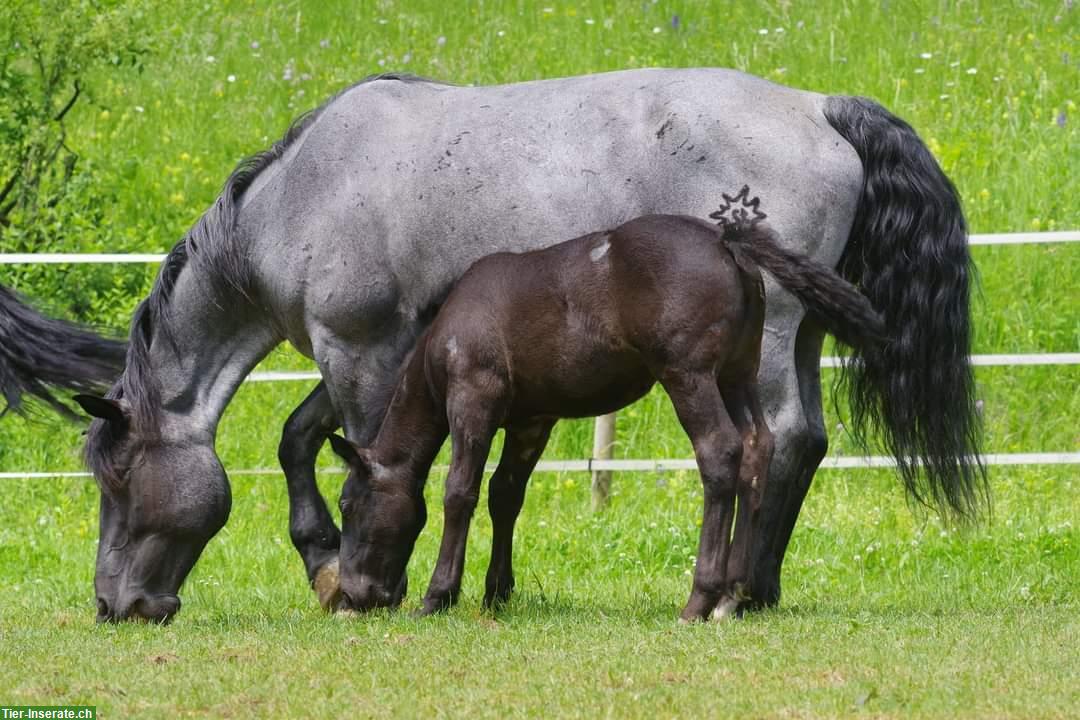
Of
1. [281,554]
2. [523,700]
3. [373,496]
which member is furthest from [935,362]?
[281,554]

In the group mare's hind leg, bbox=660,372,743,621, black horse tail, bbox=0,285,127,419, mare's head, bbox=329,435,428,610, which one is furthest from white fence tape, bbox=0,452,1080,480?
mare's hind leg, bbox=660,372,743,621

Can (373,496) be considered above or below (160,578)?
above

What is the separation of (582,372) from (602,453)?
3474 mm

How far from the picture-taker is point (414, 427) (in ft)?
19.6

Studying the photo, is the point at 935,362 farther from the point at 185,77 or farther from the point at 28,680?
the point at 185,77

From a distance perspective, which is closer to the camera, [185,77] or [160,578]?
[160,578]

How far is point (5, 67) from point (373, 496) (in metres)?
5.76

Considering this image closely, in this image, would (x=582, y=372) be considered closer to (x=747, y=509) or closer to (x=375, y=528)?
(x=747, y=509)

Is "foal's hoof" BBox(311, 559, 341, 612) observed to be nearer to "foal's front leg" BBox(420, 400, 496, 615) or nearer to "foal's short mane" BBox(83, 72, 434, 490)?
"foal's front leg" BBox(420, 400, 496, 615)

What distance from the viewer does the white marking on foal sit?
552cm

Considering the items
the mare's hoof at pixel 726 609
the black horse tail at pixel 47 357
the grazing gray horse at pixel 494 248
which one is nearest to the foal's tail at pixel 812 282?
the grazing gray horse at pixel 494 248

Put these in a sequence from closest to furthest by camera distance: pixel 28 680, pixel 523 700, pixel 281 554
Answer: pixel 523 700 → pixel 28 680 → pixel 281 554

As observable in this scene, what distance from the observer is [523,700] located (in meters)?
4.04

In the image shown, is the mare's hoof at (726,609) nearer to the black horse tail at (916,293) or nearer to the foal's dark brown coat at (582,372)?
the foal's dark brown coat at (582,372)
